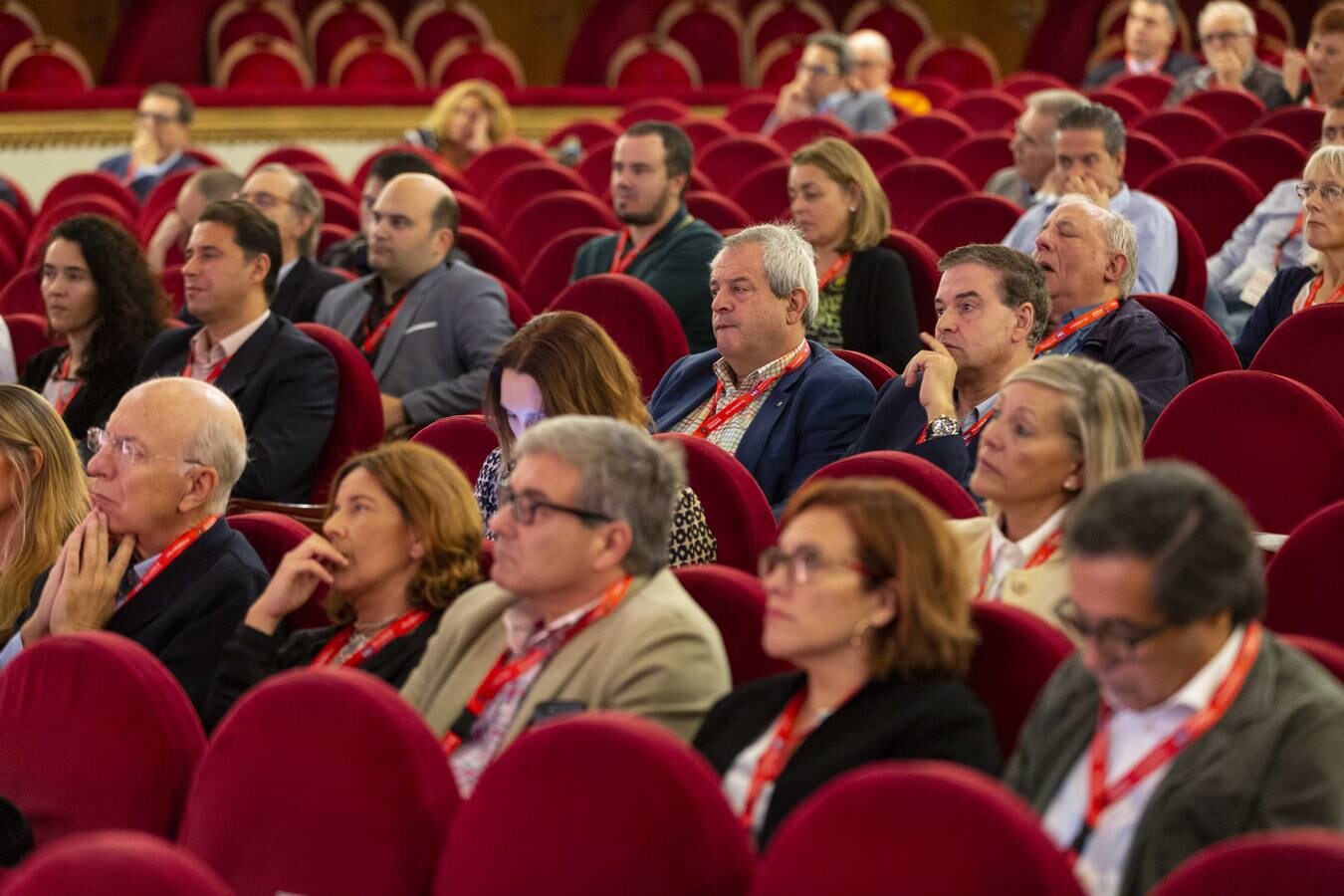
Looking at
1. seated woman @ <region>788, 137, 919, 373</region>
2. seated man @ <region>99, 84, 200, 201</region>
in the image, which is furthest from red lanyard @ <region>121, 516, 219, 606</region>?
seated man @ <region>99, 84, 200, 201</region>

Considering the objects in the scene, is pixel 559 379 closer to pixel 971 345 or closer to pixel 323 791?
pixel 971 345

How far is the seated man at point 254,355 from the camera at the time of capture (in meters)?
3.71

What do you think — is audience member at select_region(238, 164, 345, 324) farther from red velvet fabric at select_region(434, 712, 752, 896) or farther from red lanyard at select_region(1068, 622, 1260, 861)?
red lanyard at select_region(1068, 622, 1260, 861)

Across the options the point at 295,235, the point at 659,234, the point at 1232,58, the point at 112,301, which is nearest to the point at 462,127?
the point at 295,235

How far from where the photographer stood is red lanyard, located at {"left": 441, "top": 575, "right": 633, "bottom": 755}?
6.87 ft

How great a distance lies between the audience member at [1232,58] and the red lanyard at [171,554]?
491 centimetres

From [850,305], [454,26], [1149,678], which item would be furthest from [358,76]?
[1149,678]

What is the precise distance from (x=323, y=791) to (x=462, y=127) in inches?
215

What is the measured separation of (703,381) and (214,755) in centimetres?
161

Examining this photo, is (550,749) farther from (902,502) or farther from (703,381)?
(703,381)

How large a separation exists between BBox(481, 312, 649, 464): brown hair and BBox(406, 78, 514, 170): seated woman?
4373 millimetres

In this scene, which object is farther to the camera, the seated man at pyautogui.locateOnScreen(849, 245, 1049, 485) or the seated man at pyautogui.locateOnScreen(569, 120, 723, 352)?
the seated man at pyautogui.locateOnScreen(569, 120, 723, 352)

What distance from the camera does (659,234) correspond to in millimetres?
4645

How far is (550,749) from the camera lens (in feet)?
5.48
